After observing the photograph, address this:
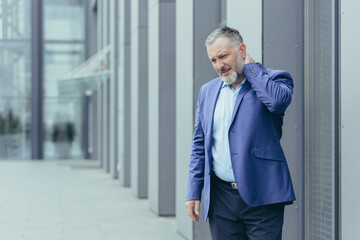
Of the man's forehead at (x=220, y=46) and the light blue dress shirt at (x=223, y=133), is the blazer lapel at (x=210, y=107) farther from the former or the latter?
the man's forehead at (x=220, y=46)

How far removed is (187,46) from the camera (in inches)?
309

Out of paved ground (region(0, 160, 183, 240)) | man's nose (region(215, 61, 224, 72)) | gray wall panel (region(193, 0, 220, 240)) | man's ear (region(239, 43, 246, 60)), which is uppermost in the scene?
gray wall panel (region(193, 0, 220, 240))

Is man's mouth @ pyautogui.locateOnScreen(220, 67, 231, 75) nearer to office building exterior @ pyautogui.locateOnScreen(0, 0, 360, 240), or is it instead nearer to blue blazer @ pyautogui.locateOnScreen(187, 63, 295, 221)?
blue blazer @ pyautogui.locateOnScreen(187, 63, 295, 221)

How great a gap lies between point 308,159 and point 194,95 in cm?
250

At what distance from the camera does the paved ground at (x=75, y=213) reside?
8258 millimetres

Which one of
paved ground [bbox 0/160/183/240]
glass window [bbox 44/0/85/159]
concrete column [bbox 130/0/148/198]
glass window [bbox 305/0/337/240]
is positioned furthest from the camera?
glass window [bbox 44/0/85/159]

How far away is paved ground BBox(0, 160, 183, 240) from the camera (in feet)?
27.1

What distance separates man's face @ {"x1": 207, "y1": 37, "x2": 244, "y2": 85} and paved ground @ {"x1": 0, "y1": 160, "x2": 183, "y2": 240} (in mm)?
4904

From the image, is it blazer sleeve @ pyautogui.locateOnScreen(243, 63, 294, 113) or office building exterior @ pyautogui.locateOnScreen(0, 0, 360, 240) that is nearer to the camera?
blazer sleeve @ pyautogui.locateOnScreen(243, 63, 294, 113)

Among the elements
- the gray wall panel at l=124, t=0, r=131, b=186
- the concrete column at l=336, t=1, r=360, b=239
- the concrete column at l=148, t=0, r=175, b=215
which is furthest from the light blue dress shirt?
the gray wall panel at l=124, t=0, r=131, b=186

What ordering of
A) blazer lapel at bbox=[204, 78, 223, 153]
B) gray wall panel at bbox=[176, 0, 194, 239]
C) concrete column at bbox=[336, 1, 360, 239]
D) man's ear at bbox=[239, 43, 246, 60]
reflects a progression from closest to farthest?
1. man's ear at bbox=[239, 43, 246, 60]
2. blazer lapel at bbox=[204, 78, 223, 153]
3. concrete column at bbox=[336, 1, 360, 239]
4. gray wall panel at bbox=[176, 0, 194, 239]

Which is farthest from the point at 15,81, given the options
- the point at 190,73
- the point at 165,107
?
the point at 190,73

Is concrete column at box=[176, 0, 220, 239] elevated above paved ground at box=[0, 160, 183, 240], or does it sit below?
above

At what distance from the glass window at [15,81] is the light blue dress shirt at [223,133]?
1023 inches
